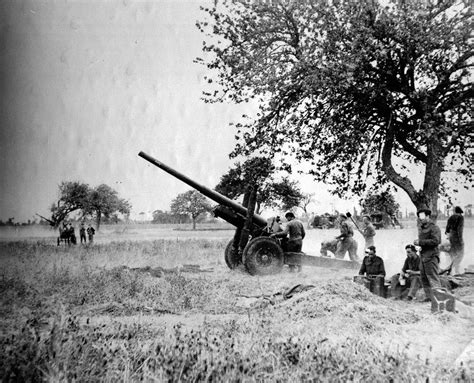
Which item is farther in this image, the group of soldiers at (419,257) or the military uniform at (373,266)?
the military uniform at (373,266)

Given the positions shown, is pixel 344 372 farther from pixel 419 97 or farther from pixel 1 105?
pixel 419 97

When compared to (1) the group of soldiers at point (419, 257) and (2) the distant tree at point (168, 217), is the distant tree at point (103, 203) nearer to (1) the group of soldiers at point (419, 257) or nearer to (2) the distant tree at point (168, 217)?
(2) the distant tree at point (168, 217)

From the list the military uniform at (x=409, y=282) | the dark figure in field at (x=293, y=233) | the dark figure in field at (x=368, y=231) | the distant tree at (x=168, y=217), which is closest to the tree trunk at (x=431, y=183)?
the dark figure in field at (x=368, y=231)

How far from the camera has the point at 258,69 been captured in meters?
10.4

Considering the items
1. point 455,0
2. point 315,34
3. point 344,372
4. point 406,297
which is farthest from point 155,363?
point 455,0

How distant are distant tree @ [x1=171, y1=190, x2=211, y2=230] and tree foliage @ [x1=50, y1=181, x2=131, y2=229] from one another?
828 inches

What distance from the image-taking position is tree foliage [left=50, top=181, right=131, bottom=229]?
34.5m

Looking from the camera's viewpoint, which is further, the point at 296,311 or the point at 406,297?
the point at 406,297

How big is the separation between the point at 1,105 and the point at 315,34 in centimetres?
790

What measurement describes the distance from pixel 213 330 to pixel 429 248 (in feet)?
13.5

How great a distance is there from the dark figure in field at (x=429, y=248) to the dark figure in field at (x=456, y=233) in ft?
12.6

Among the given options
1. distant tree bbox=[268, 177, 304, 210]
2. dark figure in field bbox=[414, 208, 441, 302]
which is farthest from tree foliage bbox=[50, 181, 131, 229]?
dark figure in field bbox=[414, 208, 441, 302]

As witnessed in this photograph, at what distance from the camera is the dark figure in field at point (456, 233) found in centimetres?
1016

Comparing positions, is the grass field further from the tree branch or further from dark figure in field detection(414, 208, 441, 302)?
the tree branch
